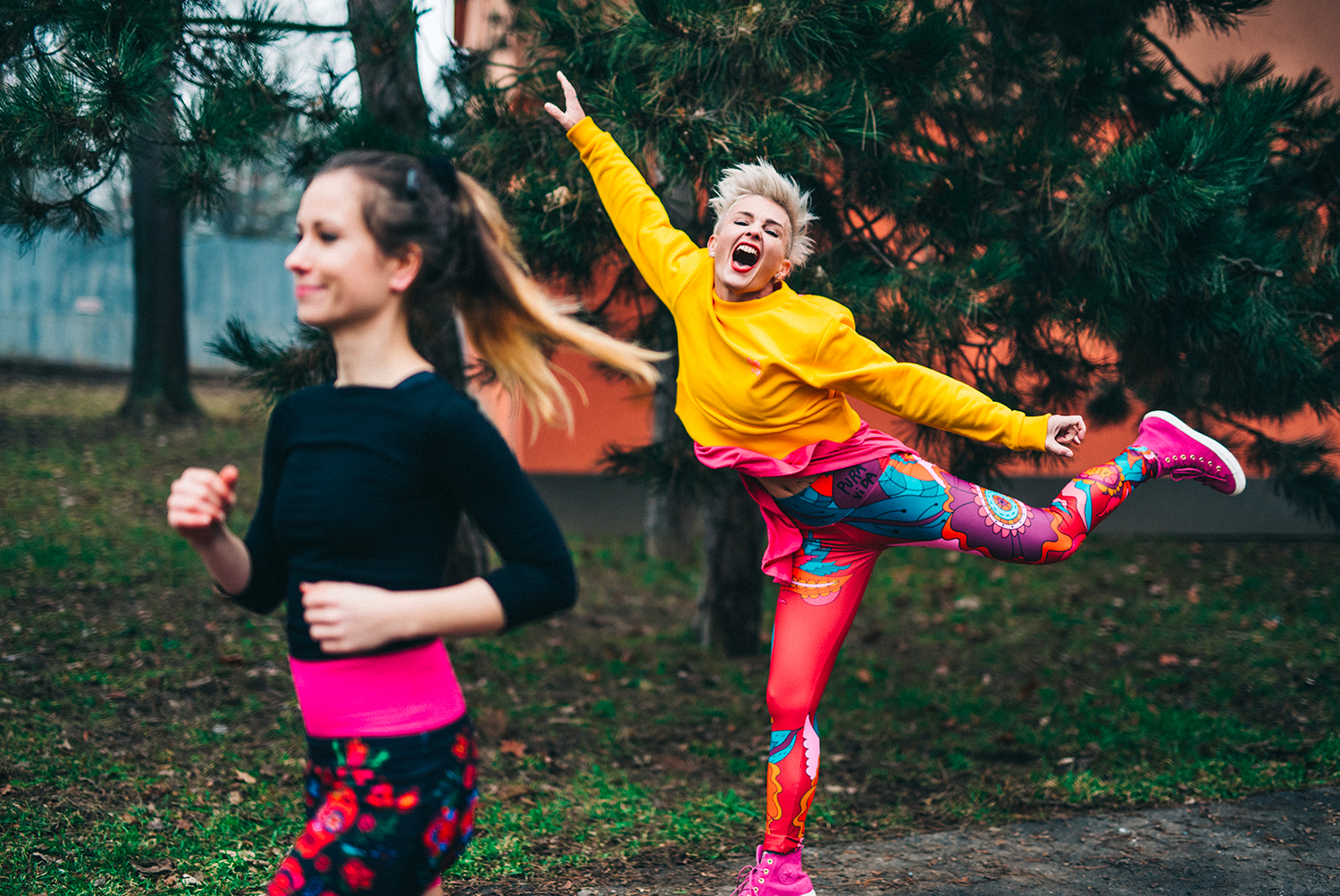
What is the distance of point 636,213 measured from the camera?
9.45ft

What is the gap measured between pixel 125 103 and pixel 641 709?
3374mm

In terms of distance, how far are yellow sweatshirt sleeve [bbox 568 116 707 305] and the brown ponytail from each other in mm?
794

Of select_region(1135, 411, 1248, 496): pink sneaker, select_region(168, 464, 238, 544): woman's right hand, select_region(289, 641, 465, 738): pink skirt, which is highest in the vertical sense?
select_region(1135, 411, 1248, 496): pink sneaker

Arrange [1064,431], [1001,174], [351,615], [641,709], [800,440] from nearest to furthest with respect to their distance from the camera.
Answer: [351,615], [1064,431], [800,440], [1001,174], [641,709]

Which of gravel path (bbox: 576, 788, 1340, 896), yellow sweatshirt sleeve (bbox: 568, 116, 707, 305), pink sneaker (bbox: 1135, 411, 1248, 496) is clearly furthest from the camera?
gravel path (bbox: 576, 788, 1340, 896)

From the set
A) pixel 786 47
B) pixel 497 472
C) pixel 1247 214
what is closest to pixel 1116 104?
pixel 1247 214

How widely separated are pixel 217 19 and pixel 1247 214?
12.3ft

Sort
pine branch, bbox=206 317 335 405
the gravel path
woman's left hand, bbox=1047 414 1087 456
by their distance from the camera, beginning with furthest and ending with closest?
pine branch, bbox=206 317 335 405 < the gravel path < woman's left hand, bbox=1047 414 1087 456

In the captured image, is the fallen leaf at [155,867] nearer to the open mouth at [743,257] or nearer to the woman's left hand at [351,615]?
the woman's left hand at [351,615]

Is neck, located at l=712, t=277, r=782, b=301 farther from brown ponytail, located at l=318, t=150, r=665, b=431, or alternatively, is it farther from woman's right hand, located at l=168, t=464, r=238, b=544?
woman's right hand, located at l=168, t=464, r=238, b=544

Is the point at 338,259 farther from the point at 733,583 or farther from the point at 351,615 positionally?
the point at 733,583

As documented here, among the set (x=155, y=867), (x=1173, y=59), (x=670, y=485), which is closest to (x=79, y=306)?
(x=670, y=485)

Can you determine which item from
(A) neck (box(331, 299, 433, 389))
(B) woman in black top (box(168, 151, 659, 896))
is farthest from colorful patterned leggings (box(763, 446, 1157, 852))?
(A) neck (box(331, 299, 433, 389))

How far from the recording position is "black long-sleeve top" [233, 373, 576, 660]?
167cm
